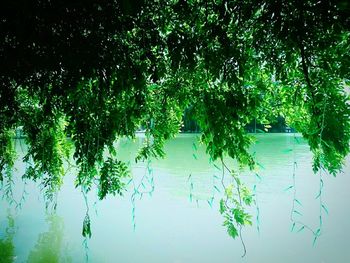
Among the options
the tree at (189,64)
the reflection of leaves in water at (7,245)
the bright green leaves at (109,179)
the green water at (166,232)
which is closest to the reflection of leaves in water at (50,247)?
the green water at (166,232)

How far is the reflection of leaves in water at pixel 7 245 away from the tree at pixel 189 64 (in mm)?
4016

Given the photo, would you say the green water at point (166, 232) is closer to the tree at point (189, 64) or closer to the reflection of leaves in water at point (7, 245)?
the reflection of leaves in water at point (7, 245)

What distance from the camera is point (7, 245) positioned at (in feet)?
21.8

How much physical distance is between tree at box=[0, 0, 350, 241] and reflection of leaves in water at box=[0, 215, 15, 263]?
13.2 feet

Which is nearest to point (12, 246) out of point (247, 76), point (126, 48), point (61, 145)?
point (61, 145)

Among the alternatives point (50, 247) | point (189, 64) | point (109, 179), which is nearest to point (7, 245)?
point (50, 247)

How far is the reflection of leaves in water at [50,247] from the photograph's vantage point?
20.3ft

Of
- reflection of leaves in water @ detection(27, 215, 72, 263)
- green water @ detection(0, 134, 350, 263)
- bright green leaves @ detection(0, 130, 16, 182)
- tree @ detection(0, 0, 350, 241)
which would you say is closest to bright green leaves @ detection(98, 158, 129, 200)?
tree @ detection(0, 0, 350, 241)

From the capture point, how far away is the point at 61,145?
4223 mm

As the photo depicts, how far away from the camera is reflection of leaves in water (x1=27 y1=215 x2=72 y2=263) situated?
20.3ft

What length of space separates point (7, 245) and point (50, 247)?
2.91 ft

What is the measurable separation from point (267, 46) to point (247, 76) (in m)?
0.30

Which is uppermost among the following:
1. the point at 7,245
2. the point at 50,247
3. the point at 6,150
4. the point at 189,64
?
the point at 189,64

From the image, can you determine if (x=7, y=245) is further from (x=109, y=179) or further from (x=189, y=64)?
(x=189, y=64)
